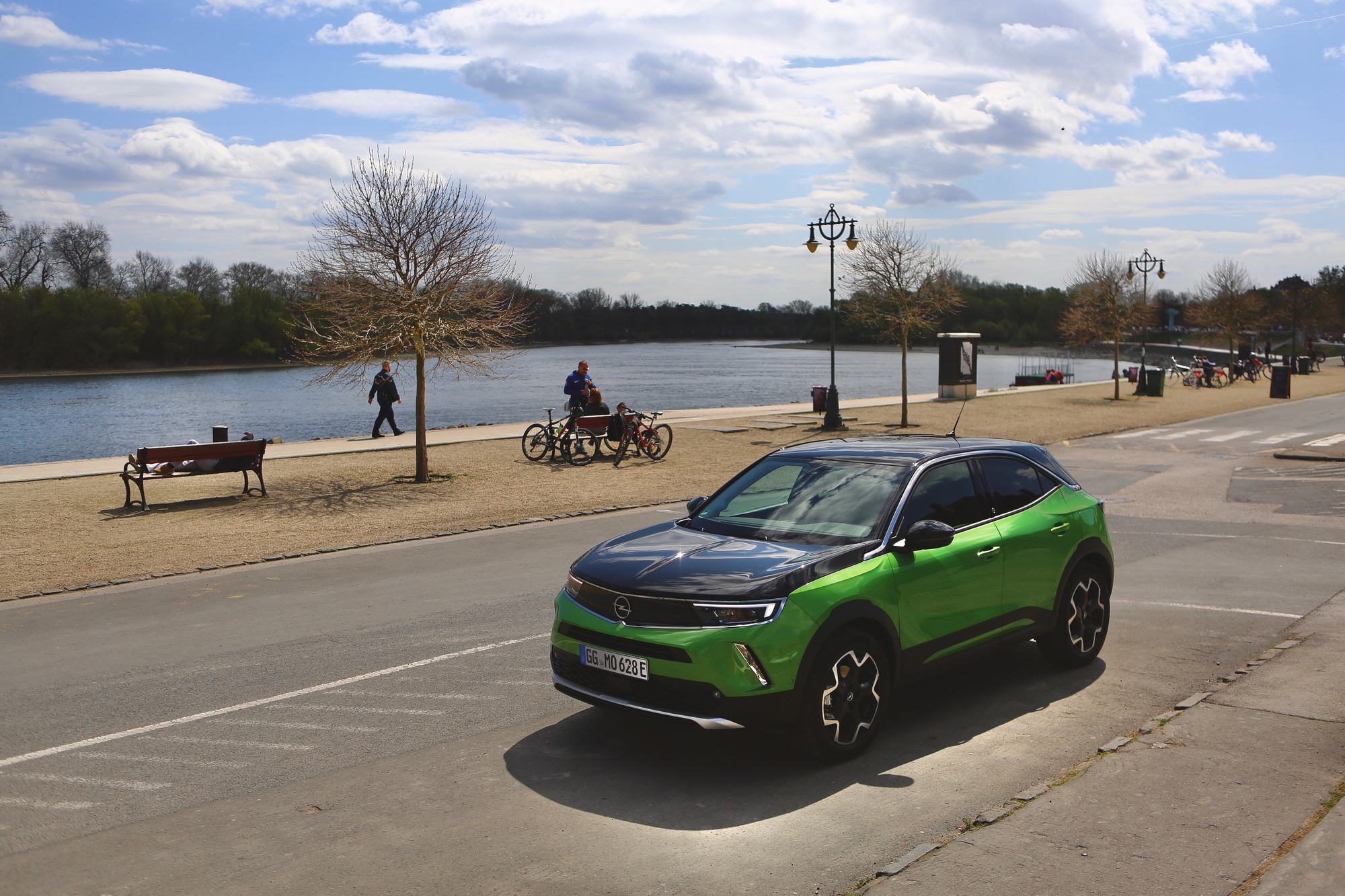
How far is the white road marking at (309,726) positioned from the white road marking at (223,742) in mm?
240

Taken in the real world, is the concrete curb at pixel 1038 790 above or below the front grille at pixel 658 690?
below

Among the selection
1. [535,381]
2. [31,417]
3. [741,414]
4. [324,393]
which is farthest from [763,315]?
[741,414]

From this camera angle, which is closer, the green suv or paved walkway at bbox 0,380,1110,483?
the green suv

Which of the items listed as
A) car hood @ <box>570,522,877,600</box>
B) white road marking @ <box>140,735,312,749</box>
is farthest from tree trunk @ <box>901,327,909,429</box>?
white road marking @ <box>140,735,312,749</box>

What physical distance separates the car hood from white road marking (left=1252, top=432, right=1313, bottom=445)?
23177 mm

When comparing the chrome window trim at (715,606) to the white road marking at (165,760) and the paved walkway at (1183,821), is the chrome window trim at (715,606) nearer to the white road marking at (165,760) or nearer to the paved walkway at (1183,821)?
the paved walkway at (1183,821)

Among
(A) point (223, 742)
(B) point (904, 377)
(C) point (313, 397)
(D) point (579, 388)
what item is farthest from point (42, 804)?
(C) point (313, 397)

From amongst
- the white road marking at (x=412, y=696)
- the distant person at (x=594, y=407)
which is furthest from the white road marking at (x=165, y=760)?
the distant person at (x=594, y=407)

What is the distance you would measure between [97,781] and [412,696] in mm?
1814

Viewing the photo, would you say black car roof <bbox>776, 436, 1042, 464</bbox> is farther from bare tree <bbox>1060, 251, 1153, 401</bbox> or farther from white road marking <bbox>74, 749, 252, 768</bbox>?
bare tree <bbox>1060, 251, 1153, 401</bbox>

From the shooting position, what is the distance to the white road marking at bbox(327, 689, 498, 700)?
643 cm

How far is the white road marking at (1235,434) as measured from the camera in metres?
25.9

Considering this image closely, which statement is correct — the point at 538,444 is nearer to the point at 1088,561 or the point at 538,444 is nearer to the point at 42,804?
the point at 1088,561

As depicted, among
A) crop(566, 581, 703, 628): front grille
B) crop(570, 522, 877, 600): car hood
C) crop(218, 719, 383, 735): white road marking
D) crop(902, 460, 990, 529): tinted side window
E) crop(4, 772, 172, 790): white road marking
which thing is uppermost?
crop(902, 460, 990, 529): tinted side window
